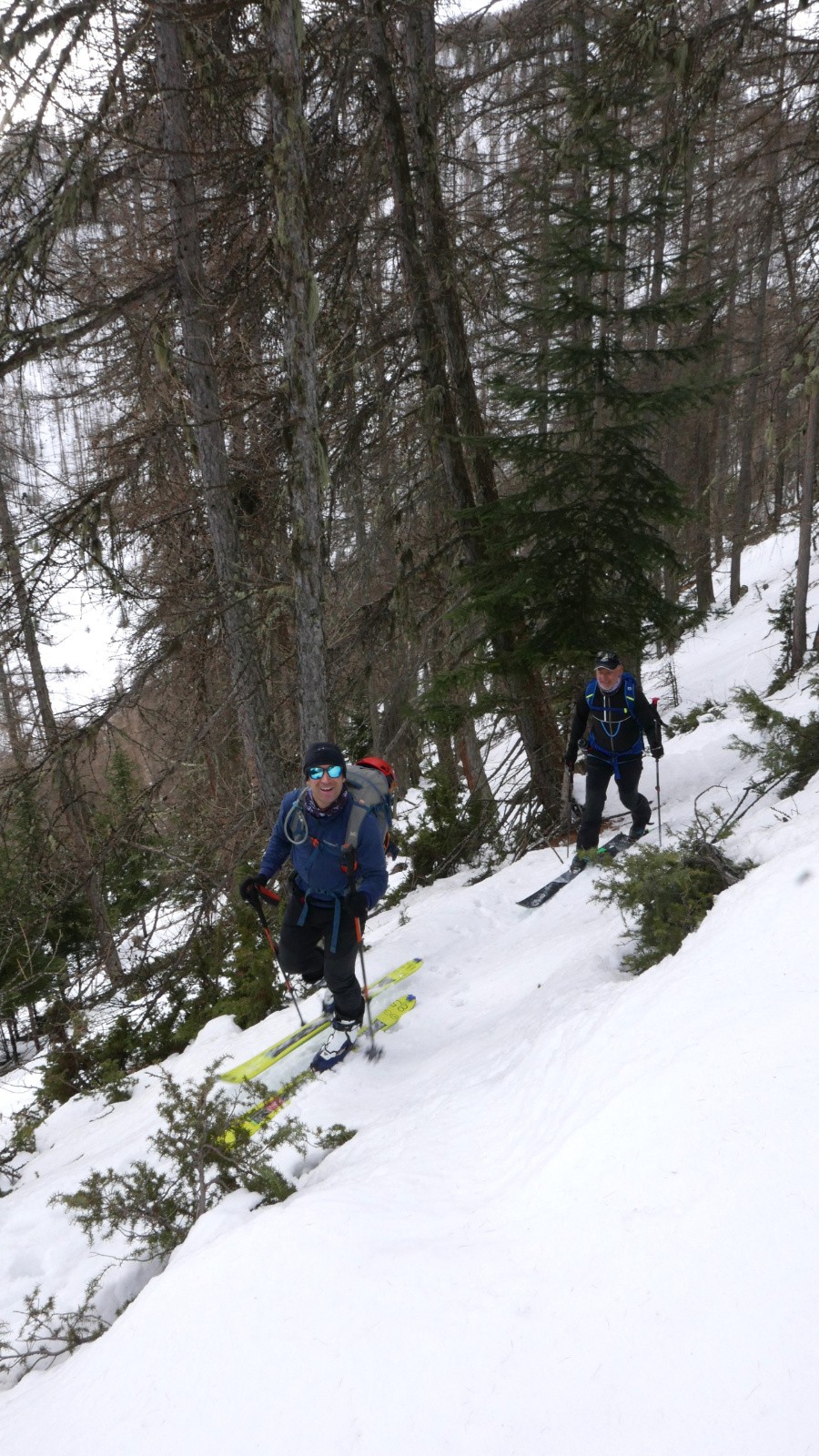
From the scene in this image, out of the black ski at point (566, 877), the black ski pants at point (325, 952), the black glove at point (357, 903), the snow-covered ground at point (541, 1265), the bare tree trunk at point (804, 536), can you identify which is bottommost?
the snow-covered ground at point (541, 1265)

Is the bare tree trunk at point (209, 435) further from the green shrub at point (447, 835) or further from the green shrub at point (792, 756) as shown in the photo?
the green shrub at point (792, 756)

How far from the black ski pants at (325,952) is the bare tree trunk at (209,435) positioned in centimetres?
294

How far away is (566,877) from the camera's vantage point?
302 inches

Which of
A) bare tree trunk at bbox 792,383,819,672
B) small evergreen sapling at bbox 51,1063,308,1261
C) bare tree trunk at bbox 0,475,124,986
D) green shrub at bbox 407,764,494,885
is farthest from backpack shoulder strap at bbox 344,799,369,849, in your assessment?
bare tree trunk at bbox 792,383,819,672

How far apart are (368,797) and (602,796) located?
11.3 feet

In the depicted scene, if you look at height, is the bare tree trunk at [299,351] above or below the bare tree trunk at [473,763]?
above

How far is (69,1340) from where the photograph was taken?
3662mm

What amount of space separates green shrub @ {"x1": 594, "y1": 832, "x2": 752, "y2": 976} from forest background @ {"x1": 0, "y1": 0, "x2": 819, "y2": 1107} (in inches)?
131

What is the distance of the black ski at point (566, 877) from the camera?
7410mm

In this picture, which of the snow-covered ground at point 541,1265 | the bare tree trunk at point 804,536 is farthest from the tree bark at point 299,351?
the bare tree trunk at point 804,536

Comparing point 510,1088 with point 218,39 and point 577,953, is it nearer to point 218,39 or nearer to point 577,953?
point 577,953

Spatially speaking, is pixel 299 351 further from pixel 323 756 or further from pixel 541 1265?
pixel 541 1265

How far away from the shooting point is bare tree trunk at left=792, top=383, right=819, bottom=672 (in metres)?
12.9

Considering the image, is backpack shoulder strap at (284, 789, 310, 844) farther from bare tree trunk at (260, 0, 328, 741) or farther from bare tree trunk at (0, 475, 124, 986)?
bare tree trunk at (0, 475, 124, 986)
